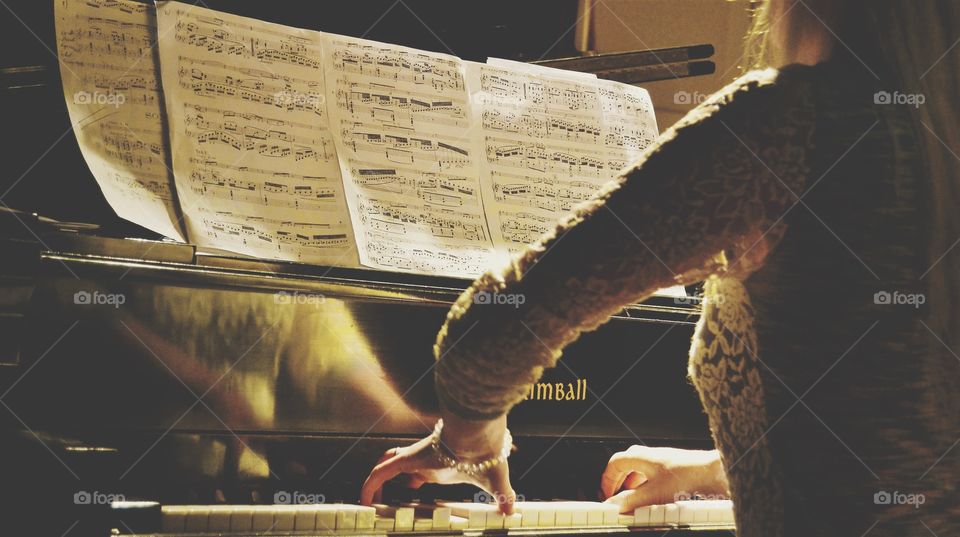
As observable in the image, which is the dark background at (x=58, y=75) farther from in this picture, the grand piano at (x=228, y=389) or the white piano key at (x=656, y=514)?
the white piano key at (x=656, y=514)

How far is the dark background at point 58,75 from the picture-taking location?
Answer: 185cm

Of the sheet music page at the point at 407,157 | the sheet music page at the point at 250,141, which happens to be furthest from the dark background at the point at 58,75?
the sheet music page at the point at 407,157

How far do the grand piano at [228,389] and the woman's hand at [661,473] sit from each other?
39 millimetres

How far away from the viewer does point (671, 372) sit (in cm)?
203

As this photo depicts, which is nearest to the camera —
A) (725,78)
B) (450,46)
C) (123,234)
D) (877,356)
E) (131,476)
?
(877,356)

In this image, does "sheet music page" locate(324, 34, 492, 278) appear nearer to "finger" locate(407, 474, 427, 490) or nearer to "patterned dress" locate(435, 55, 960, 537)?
"finger" locate(407, 474, 427, 490)

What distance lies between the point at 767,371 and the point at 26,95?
5.52 feet

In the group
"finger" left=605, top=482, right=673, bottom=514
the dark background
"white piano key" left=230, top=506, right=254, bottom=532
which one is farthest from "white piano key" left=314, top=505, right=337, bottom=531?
the dark background

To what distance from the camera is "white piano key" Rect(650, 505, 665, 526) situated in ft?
5.48

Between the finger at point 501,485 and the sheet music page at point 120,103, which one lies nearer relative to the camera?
the finger at point 501,485

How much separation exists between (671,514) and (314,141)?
1.13 meters

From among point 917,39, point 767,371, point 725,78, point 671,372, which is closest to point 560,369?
point 671,372

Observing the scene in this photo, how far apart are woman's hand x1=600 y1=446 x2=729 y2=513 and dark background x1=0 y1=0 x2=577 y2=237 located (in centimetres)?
114

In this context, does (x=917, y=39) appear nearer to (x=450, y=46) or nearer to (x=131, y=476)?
(x=131, y=476)
